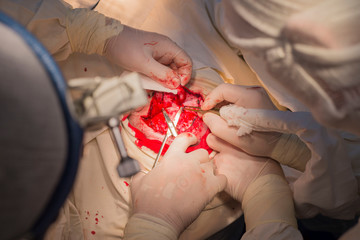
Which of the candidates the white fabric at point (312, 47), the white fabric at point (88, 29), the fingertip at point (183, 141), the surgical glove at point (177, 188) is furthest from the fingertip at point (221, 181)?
the white fabric at point (88, 29)

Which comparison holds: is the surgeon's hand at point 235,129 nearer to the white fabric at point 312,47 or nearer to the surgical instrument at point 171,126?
the surgical instrument at point 171,126

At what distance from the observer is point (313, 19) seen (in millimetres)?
812

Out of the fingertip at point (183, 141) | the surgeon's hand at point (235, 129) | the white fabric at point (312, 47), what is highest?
the white fabric at point (312, 47)

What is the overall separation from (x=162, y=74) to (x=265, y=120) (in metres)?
0.65

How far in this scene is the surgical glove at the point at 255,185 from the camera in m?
1.52

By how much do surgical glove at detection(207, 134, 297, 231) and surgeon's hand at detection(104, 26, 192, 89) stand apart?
45 centimetres

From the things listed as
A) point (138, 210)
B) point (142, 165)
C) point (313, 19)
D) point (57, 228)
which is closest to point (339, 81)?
point (313, 19)

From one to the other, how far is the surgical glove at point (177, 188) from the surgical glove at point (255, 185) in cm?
10

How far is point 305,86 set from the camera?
0.92 metres

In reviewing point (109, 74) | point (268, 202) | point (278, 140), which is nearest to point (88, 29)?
point (109, 74)

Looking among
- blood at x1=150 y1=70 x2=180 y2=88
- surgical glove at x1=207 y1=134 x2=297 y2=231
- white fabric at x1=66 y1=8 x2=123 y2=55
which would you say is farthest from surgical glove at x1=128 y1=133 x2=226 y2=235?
white fabric at x1=66 y1=8 x2=123 y2=55

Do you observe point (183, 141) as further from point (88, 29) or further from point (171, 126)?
point (88, 29)

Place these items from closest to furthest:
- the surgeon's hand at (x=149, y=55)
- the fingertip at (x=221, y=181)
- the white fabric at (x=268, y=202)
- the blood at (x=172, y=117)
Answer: the white fabric at (x=268, y=202) → the fingertip at (x=221, y=181) → the surgeon's hand at (x=149, y=55) → the blood at (x=172, y=117)

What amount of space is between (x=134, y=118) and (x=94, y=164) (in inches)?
15.0
